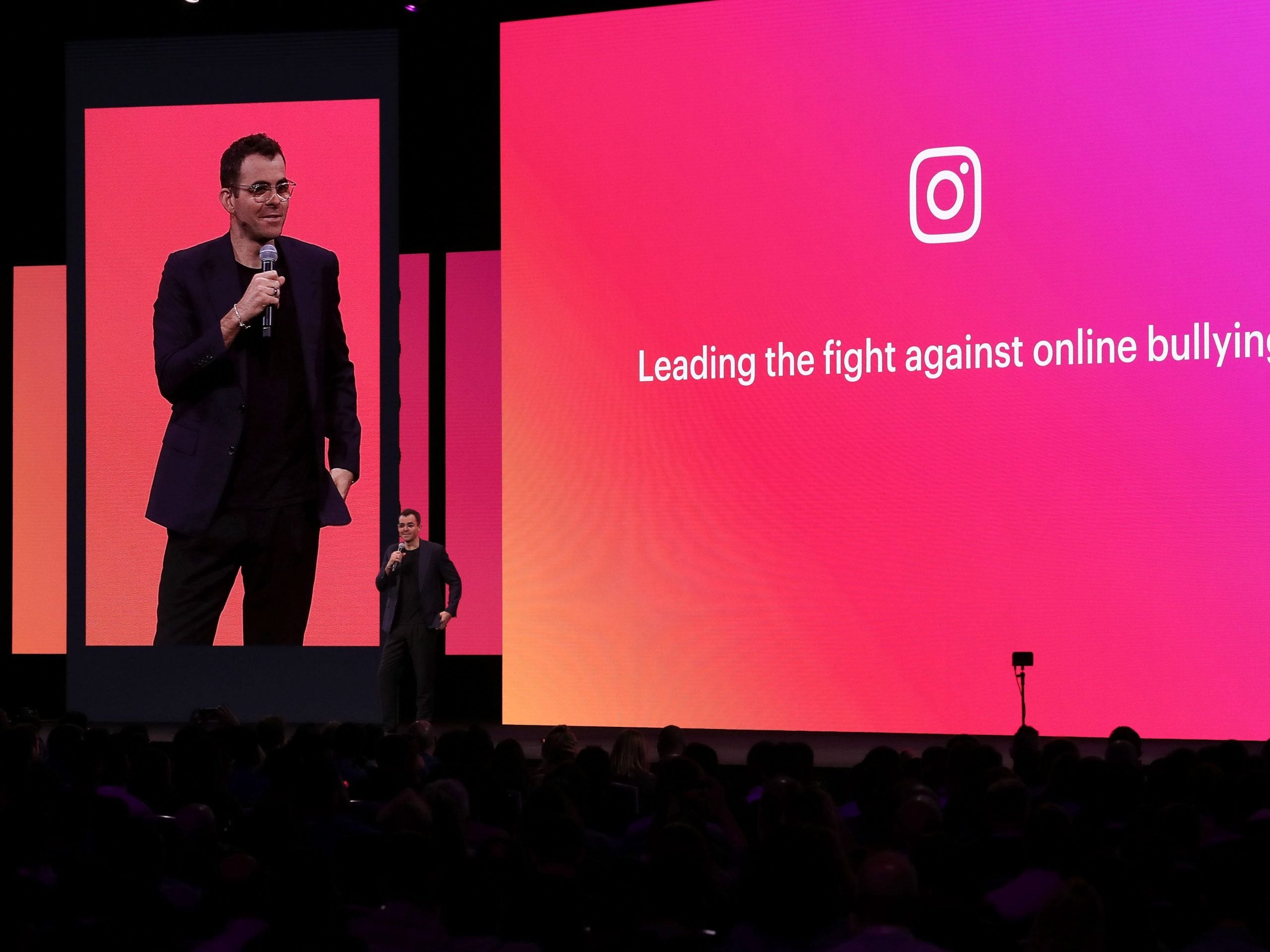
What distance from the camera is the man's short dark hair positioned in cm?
898

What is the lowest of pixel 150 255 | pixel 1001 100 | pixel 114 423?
pixel 114 423

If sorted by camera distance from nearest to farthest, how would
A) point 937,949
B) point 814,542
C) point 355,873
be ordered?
point 937,949 < point 355,873 < point 814,542

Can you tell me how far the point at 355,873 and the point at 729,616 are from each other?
590 centimetres

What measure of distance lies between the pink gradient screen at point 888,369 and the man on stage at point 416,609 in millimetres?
428

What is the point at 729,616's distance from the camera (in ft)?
27.9

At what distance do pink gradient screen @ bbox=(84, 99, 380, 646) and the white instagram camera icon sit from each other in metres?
3.37

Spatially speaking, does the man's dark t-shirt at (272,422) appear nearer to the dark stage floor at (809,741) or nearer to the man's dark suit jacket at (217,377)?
the man's dark suit jacket at (217,377)

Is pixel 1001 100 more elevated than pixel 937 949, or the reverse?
pixel 1001 100

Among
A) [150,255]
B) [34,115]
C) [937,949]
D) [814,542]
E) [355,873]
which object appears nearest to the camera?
[937,949]

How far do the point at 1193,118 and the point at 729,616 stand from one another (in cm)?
392

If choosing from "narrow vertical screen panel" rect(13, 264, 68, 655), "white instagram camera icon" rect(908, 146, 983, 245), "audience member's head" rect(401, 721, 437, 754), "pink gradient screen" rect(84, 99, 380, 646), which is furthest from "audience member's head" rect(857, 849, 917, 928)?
"narrow vertical screen panel" rect(13, 264, 68, 655)

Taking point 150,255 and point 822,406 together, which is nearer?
point 822,406

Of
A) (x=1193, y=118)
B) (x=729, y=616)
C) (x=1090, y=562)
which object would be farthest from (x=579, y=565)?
(x=1193, y=118)

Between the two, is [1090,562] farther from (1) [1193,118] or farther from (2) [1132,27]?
(2) [1132,27]
